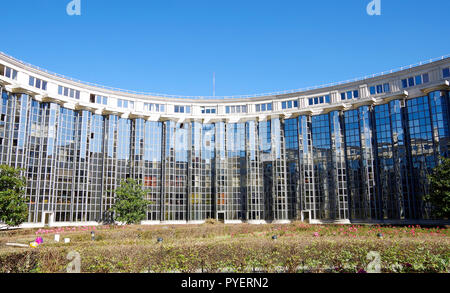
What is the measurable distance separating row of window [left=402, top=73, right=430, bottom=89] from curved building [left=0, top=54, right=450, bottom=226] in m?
0.16

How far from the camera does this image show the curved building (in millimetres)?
57125

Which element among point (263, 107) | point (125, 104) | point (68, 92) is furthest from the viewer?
point (263, 107)

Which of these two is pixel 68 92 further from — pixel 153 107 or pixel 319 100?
pixel 319 100

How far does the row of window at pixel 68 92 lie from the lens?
64.6 m

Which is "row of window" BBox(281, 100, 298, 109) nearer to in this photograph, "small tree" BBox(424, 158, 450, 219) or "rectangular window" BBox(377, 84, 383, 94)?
"rectangular window" BBox(377, 84, 383, 94)

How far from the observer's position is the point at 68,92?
215 feet

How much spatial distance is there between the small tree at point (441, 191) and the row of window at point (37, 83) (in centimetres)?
6365

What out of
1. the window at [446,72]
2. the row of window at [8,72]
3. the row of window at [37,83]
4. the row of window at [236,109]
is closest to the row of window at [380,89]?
the window at [446,72]

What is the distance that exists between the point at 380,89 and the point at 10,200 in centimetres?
6176

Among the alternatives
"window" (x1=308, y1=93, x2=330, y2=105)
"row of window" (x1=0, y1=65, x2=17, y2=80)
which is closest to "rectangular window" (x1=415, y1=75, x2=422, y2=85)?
"window" (x1=308, y1=93, x2=330, y2=105)

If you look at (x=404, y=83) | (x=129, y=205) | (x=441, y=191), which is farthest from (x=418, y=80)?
(x=129, y=205)

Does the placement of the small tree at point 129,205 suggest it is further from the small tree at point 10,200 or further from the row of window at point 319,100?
the row of window at point 319,100
